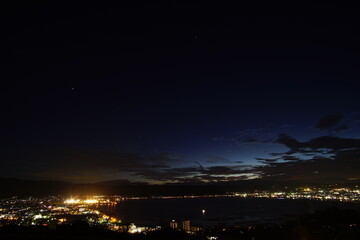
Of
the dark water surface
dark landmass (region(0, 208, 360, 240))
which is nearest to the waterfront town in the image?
dark landmass (region(0, 208, 360, 240))

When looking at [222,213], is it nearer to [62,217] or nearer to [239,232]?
[62,217]

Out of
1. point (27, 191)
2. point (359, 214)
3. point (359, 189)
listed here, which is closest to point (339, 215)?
point (359, 214)

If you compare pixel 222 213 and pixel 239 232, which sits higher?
pixel 239 232

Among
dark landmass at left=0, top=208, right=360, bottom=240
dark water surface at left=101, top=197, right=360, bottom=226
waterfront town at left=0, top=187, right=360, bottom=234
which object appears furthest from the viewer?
dark water surface at left=101, top=197, right=360, bottom=226

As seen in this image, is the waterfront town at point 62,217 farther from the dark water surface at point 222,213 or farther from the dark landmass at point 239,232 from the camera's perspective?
the dark water surface at point 222,213

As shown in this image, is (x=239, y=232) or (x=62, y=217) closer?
(x=239, y=232)

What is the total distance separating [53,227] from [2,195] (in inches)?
4160

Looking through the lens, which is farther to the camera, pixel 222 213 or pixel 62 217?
pixel 222 213

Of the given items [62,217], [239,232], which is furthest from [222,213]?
[239,232]

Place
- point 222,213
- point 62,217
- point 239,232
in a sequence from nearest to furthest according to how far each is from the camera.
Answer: point 239,232
point 62,217
point 222,213

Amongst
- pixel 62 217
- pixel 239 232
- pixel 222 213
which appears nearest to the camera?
pixel 239 232

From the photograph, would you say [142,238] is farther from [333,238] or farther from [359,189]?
[359,189]

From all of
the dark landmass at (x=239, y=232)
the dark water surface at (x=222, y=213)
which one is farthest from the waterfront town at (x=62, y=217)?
the dark water surface at (x=222, y=213)

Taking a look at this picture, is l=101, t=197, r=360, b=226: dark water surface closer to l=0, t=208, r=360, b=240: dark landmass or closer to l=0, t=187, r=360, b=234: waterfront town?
l=0, t=187, r=360, b=234: waterfront town
